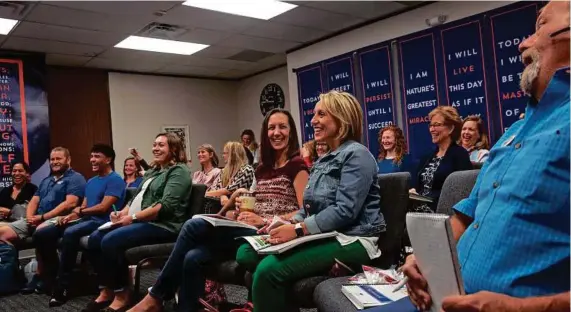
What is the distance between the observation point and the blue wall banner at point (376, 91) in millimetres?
5465

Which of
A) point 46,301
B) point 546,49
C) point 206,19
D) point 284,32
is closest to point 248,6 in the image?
point 206,19

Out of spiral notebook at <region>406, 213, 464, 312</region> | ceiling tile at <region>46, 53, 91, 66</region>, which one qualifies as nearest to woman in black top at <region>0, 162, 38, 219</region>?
ceiling tile at <region>46, 53, 91, 66</region>

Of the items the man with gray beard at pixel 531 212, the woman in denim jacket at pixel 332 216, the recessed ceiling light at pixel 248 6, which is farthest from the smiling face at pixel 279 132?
the recessed ceiling light at pixel 248 6

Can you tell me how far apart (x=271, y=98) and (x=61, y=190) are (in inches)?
169

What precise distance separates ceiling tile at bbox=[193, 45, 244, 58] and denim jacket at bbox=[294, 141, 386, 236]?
4829 millimetres

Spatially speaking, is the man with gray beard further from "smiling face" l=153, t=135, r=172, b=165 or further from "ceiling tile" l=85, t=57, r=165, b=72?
"ceiling tile" l=85, t=57, r=165, b=72

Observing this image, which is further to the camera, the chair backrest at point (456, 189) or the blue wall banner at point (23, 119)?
the blue wall banner at point (23, 119)

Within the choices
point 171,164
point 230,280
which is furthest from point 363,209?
point 171,164

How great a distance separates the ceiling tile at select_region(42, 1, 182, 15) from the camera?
14.7 feet

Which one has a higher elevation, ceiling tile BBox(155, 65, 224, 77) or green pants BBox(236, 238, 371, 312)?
ceiling tile BBox(155, 65, 224, 77)

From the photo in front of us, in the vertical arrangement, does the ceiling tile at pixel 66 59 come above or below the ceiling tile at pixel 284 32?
above

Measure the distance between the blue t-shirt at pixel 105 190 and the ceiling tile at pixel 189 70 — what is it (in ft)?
12.5

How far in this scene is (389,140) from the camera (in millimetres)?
4176

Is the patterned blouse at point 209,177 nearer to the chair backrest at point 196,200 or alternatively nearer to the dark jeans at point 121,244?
the chair backrest at point 196,200
